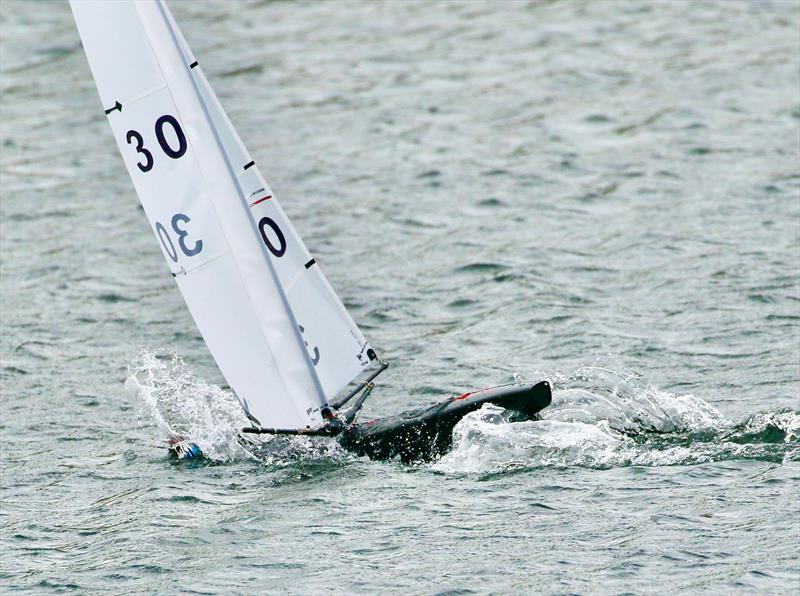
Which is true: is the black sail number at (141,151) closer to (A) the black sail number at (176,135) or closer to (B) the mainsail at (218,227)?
(B) the mainsail at (218,227)

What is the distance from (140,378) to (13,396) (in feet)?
4.49

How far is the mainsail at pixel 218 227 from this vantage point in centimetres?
1259

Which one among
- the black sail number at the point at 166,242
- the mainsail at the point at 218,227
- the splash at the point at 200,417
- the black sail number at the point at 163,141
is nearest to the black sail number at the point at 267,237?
the mainsail at the point at 218,227

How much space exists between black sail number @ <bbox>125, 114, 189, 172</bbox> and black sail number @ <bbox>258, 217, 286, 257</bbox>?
92 cm

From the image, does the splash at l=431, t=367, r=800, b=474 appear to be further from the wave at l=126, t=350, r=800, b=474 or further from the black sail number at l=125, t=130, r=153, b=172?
the black sail number at l=125, t=130, r=153, b=172

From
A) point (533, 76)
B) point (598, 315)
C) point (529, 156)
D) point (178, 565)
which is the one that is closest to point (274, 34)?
point (533, 76)

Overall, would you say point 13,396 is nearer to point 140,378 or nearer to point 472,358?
point 140,378

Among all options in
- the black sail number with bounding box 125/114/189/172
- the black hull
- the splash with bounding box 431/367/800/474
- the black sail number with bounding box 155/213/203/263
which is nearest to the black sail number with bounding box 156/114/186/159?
the black sail number with bounding box 125/114/189/172

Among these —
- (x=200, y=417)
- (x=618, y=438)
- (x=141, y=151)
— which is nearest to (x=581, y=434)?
(x=618, y=438)

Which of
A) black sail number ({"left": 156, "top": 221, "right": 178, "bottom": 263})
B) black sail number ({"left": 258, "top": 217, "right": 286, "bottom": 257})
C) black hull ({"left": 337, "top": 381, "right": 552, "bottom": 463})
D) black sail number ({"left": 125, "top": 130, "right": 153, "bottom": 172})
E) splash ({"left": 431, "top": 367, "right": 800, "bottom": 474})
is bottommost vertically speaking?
splash ({"left": 431, "top": 367, "right": 800, "bottom": 474})

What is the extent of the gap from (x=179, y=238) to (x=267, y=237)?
0.77 metres

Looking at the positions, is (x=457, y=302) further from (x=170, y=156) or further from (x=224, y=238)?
(x=170, y=156)

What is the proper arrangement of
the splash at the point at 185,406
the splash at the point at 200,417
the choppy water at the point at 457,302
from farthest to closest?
the splash at the point at 185,406 < the splash at the point at 200,417 < the choppy water at the point at 457,302

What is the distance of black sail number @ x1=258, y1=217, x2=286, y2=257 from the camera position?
13000 mm
